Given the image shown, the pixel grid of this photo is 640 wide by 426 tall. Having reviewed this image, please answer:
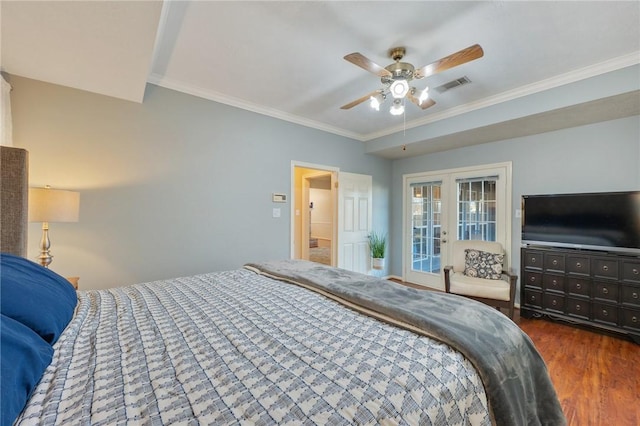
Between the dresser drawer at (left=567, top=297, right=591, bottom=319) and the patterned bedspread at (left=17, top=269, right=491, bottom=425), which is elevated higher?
the patterned bedspread at (left=17, top=269, right=491, bottom=425)

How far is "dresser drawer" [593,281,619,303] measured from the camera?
2.62m

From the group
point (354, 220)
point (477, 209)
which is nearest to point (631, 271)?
point (477, 209)

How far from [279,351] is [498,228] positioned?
3900 millimetres

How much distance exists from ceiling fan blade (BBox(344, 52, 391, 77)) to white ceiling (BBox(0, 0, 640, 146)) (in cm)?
27

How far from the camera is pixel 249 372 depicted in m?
0.82

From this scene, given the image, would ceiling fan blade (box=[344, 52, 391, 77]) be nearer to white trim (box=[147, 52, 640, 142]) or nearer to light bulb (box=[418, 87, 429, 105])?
light bulb (box=[418, 87, 429, 105])

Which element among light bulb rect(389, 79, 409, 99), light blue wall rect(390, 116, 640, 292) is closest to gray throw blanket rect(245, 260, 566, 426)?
light bulb rect(389, 79, 409, 99)

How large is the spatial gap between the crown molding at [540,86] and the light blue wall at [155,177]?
1942 millimetres

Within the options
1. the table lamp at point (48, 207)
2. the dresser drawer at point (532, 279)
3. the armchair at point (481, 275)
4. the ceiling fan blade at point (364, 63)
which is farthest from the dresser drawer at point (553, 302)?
the table lamp at point (48, 207)

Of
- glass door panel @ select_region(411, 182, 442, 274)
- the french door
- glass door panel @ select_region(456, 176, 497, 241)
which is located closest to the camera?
the french door

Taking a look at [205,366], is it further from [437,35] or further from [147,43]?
[437,35]

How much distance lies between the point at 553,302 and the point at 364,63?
3336 mm

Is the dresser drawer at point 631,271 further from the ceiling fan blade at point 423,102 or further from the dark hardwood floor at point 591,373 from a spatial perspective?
the ceiling fan blade at point 423,102

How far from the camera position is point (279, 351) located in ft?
3.12
